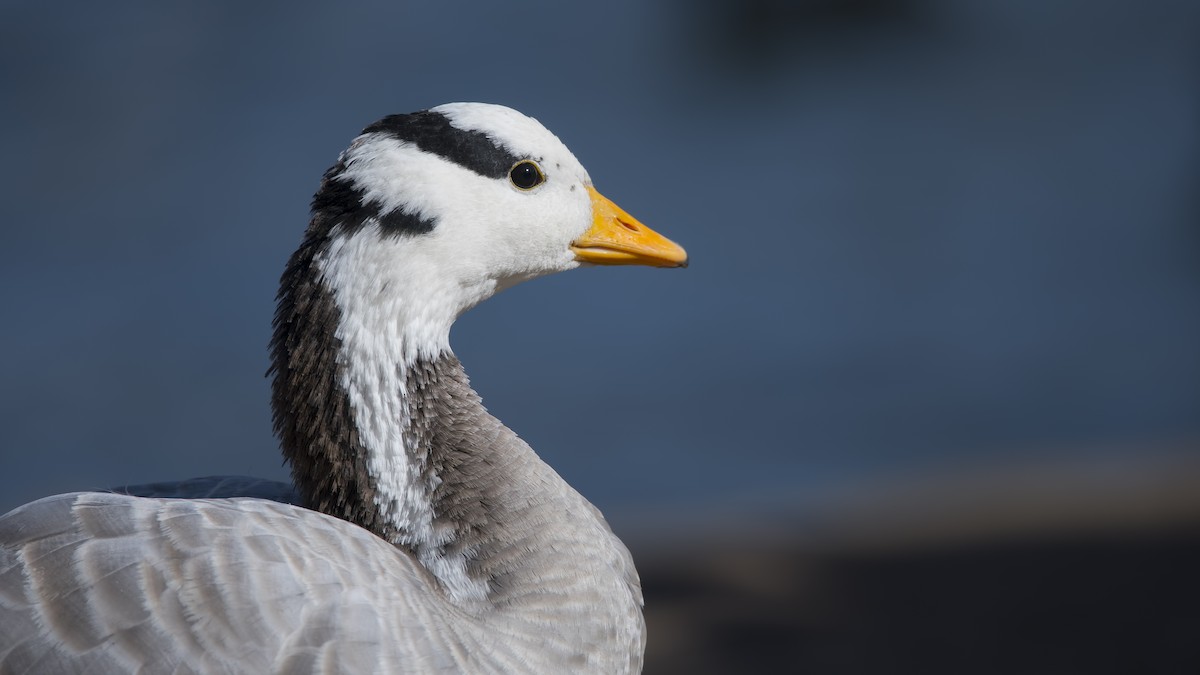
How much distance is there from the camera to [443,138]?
6.01 feet

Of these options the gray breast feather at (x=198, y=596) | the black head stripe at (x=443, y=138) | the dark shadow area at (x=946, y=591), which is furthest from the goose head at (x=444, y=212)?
the dark shadow area at (x=946, y=591)

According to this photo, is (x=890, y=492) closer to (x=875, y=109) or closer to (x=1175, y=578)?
(x=1175, y=578)

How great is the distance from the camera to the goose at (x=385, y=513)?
1560 millimetres

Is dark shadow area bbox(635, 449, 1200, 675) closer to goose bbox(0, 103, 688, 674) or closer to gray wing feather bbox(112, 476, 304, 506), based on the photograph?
gray wing feather bbox(112, 476, 304, 506)

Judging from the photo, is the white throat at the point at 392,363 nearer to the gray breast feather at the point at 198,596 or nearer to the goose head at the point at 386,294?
the goose head at the point at 386,294

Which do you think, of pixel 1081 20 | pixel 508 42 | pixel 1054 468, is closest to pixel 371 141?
pixel 1054 468

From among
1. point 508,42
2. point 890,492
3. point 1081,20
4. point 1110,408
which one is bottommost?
point 890,492

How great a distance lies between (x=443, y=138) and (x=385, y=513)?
0.53m

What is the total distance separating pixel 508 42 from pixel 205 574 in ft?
16.2

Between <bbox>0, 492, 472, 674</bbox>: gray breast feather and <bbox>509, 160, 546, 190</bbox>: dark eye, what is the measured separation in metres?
0.58

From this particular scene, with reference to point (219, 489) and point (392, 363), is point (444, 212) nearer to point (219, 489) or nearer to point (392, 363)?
point (392, 363)

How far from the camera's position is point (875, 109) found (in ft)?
22.4

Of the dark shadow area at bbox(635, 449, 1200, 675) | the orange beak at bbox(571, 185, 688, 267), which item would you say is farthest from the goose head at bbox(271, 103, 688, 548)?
the dark shadow area at bbox(635, 449, 1200, 675)

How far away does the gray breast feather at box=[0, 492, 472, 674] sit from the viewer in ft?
5.05
